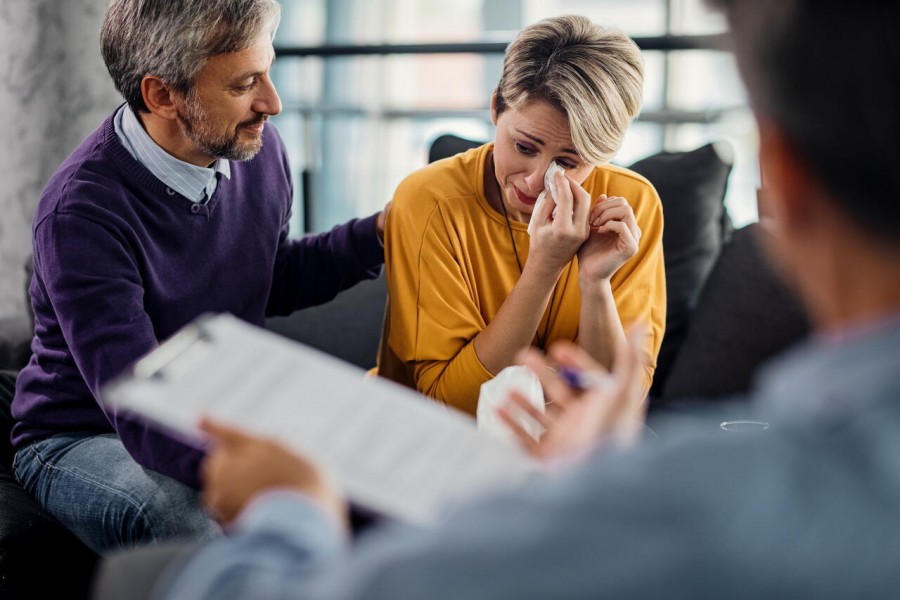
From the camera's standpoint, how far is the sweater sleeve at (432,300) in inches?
61.2

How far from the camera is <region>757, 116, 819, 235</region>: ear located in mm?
581

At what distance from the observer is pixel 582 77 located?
4.95 ft

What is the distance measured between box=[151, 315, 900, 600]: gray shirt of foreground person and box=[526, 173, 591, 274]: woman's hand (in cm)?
89

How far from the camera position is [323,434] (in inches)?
31.3

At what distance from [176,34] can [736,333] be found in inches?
47.1

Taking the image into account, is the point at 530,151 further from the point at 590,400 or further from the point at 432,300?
the point at 590,400

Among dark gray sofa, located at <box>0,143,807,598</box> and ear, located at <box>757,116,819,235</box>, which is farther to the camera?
dark gray sofa, located at <box>0,143,807,598</box>

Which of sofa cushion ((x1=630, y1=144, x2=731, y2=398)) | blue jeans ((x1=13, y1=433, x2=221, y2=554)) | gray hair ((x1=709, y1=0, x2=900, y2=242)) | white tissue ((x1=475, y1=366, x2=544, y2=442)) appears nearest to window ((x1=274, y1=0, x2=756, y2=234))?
sofa cushion ((x1=630, y1=144, x2=731, y2=398))

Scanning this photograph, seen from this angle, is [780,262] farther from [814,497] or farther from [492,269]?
[492,269]

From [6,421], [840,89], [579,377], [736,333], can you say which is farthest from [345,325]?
[840,89]

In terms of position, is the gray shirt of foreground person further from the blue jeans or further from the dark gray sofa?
the dark gray sofa

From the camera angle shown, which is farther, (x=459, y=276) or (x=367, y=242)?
(x=367, y=242)

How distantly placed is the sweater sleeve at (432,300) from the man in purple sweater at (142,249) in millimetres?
250

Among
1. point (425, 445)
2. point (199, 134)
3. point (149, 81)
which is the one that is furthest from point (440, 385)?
point (425, 445)
